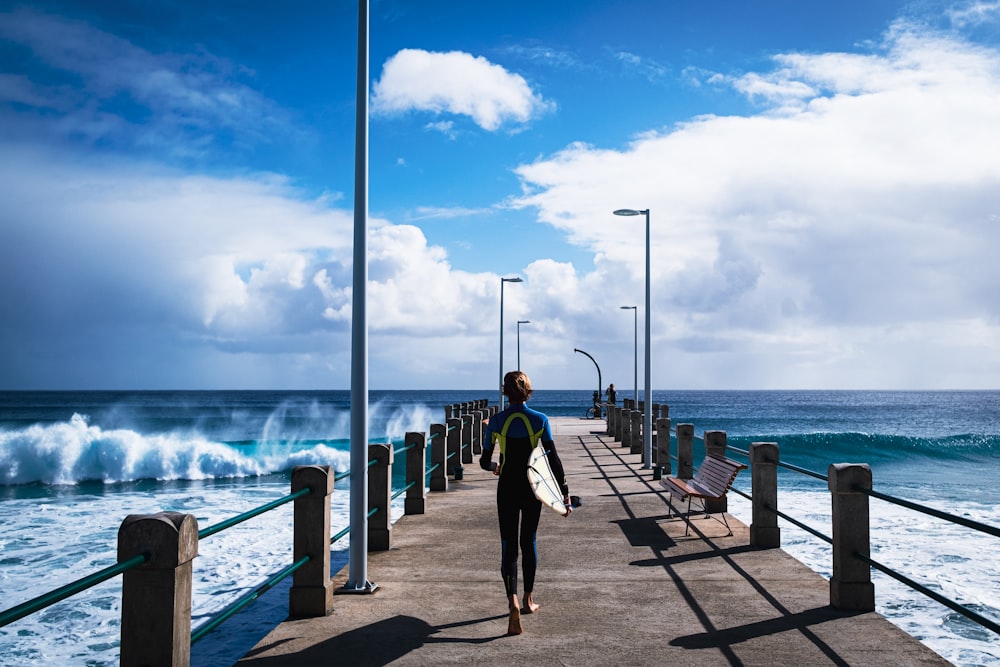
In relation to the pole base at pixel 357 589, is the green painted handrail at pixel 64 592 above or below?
above

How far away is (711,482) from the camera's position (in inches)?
401

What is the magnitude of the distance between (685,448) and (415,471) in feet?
16.1

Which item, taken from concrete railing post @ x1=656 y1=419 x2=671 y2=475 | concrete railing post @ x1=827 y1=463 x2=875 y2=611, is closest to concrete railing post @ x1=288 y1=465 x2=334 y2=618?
concrete railing post @ x1=827 y1=463 x2=875 y2=611

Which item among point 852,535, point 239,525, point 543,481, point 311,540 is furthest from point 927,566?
point 239,525

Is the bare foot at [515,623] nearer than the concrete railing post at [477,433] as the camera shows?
Yes

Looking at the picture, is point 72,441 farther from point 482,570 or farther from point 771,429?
point 771,429

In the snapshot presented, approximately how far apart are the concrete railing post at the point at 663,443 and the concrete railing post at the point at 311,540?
11.0m

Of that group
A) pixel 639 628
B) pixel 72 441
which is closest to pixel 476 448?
pixel 639 628

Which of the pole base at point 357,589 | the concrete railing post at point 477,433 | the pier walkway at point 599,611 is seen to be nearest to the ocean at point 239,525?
the pole base at point 357,589

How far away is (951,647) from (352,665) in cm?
718

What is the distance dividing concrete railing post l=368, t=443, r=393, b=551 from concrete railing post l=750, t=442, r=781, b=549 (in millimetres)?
4225

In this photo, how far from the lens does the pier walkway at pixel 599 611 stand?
5438 millimetres

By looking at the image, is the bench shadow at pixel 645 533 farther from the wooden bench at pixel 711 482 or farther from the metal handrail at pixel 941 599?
the metal handrail at pixel 941 599

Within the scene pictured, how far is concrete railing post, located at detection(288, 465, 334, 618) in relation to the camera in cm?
638
